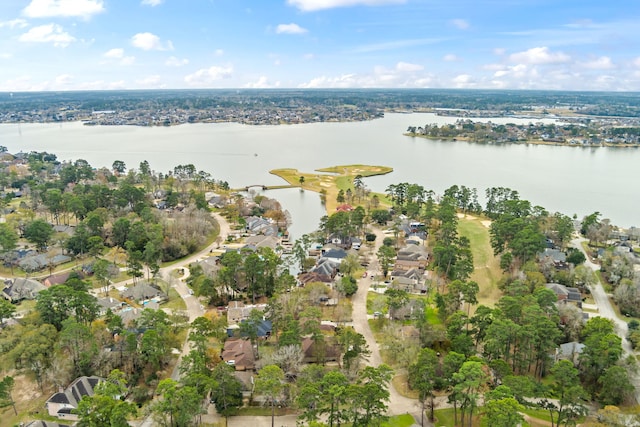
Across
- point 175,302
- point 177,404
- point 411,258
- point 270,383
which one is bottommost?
point 175,302

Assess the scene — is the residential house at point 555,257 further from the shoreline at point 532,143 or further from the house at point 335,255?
the shoreline at point 532,143

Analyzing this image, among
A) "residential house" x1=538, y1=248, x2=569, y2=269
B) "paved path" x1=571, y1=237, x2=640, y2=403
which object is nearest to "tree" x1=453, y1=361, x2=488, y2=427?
"paved path" x1=571, y1=237, x2=640, y2=403

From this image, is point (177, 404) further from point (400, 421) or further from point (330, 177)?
point (330, 177)

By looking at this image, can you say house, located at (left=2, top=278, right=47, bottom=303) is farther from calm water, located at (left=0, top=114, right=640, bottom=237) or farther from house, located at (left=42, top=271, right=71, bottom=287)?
calm water, located at (left=0, top=114, right=640, bottom=237)

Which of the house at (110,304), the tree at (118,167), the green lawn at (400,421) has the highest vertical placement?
the tree at (118,167)

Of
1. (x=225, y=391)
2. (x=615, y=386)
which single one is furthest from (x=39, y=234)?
(x=615, y=386)

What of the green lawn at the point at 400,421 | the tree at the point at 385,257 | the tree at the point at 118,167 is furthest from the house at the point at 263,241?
the tree at the point at 118,167
